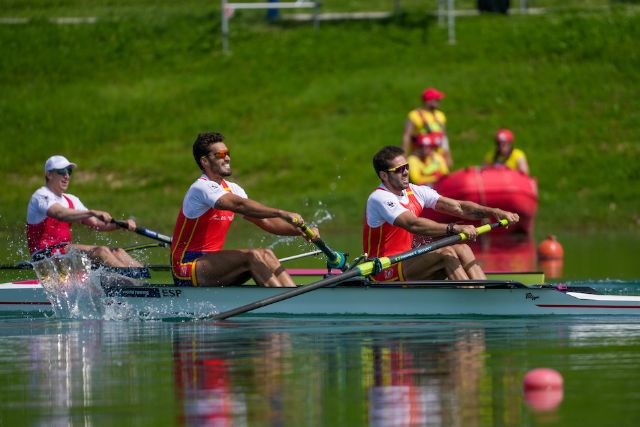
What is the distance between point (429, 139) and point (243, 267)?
10.6 metres

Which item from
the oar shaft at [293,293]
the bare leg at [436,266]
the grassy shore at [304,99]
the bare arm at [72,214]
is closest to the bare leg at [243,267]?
the oar shaft at [293,293]

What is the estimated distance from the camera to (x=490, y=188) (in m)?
24.2

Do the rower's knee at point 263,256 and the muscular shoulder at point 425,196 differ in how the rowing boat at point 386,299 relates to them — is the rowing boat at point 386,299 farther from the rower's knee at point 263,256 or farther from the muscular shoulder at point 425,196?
the muscular shoulder at point 425,196

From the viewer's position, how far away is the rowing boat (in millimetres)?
13086

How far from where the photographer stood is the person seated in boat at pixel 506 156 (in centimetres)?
2475

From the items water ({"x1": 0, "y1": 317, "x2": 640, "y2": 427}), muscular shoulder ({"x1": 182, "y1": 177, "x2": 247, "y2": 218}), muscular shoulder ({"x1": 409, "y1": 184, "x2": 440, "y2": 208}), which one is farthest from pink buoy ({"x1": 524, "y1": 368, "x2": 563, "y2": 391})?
muscular shoulder ({"x1": 182, "y1": 177, "x2": 247, "y2": 218})

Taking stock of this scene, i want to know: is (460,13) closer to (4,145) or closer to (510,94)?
(510,94)

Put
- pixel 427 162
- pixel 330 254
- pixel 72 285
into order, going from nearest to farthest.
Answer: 1. pixel 330 254
2. pixel 72 285
3. pixel 427 162

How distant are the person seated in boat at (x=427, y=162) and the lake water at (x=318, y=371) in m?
10.4

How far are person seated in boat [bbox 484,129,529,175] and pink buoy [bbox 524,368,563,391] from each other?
15544 mm

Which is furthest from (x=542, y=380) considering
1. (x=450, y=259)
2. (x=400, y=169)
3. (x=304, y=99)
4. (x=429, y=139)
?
(x=304, y=99)

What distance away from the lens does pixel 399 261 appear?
1329 cm

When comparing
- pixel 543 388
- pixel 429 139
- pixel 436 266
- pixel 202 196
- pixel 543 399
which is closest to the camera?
pixel 543 399

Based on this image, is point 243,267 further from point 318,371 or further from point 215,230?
point 318,371
